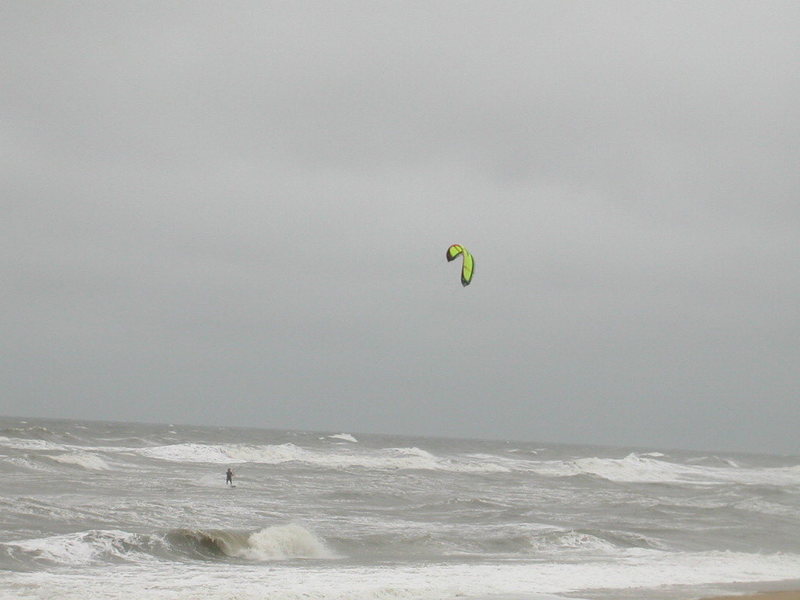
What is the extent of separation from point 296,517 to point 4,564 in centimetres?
843

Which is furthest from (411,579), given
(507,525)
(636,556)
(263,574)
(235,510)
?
(235,510)

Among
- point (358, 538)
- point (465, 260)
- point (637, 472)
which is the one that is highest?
point (465, 260)

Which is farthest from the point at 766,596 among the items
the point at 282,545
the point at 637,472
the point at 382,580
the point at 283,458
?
the point at 637,472

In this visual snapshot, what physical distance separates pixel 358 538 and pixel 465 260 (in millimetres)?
5975

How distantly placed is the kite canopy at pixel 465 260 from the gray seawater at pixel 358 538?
513cm

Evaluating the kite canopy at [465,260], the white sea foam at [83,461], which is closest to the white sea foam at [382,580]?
the kite canopy at [465,260]

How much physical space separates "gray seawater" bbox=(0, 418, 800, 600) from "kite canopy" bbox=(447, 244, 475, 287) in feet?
16.8

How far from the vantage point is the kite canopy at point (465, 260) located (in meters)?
18.2

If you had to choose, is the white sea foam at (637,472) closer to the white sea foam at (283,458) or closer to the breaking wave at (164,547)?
the white sea foam at (283,458)

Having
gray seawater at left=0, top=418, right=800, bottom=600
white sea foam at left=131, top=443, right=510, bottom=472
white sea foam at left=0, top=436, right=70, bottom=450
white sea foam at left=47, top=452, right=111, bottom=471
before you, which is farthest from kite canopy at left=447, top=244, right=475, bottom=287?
white sea foam at left=0, top=436, right=70, bottom=450

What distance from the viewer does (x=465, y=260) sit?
18969 millimetres

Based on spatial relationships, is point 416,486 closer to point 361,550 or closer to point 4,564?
point 361,550

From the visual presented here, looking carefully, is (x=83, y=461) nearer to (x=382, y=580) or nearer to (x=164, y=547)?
(x=164, y=547)

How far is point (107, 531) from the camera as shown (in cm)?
1578
